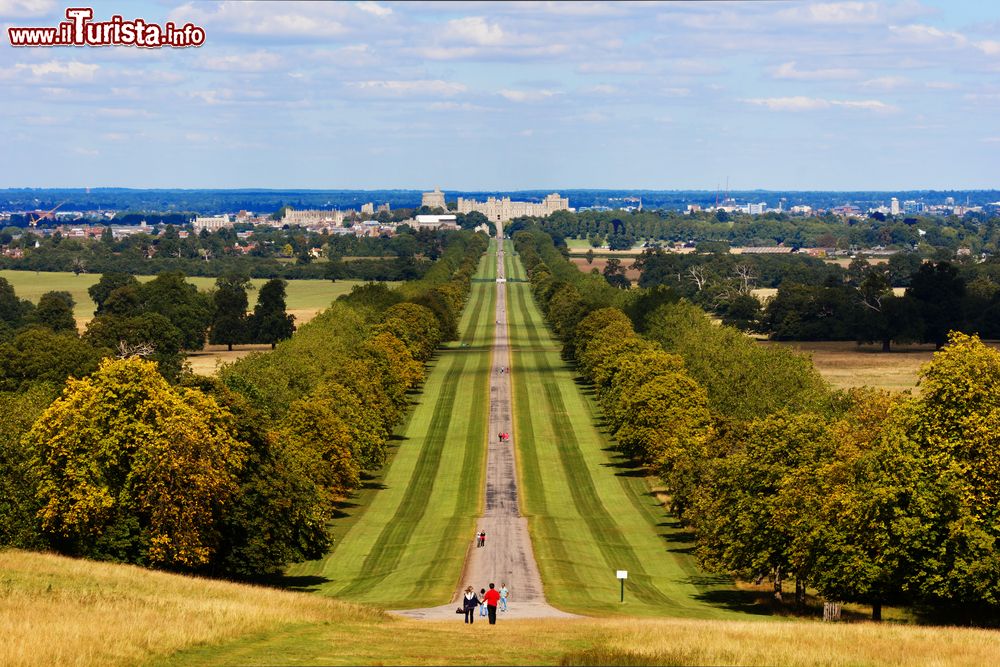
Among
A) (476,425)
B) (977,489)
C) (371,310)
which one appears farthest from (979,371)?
(371,310)

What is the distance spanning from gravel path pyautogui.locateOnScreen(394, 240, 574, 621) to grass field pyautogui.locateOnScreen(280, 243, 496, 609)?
35.9 inches

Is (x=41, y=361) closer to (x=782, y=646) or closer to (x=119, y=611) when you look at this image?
(x=119, y=611)

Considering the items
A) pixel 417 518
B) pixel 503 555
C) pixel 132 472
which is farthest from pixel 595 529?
pixel 132 472

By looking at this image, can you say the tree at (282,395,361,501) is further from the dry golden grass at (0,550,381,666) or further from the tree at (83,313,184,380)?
the tree at (83,313,184,380)

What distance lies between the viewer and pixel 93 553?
63.4 meters

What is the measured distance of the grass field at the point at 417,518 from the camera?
227 ft

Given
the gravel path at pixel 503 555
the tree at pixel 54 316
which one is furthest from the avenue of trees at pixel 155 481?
the tree at pixel 54 316

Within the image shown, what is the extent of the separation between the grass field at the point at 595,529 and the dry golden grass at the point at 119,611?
1518 cm

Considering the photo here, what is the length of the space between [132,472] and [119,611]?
20947 millimetres

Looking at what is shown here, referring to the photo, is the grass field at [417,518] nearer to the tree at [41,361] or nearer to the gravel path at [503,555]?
the gravel path at [503,555]

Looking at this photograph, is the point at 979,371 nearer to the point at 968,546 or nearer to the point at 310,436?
the point at 968,546

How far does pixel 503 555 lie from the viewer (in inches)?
3000

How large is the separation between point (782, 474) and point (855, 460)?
405 cm

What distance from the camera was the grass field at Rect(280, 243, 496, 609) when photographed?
69125 millimetres
